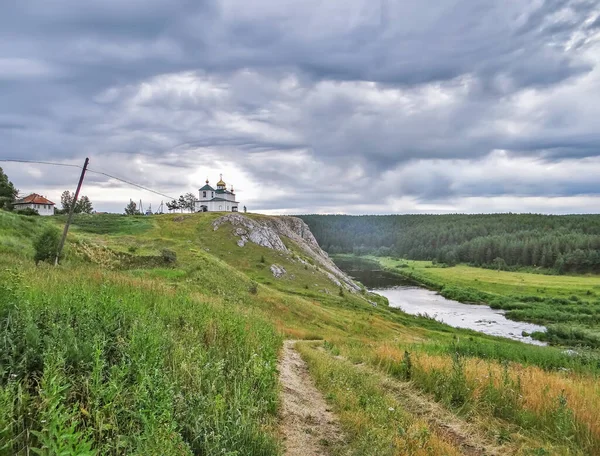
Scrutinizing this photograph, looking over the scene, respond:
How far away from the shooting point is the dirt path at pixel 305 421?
621 cm

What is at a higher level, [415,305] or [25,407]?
[25,407]

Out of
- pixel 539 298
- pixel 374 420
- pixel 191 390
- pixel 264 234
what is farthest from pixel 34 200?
pixel 539 298

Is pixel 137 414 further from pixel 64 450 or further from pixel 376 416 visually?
pixel 376 416

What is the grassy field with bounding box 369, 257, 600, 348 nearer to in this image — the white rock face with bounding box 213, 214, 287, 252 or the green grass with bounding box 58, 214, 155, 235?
the white rock face with bounding box 213, 214, 287, 252

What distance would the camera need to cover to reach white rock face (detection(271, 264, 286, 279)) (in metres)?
60.5

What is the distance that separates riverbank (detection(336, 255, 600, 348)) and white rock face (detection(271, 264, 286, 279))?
36.8 m

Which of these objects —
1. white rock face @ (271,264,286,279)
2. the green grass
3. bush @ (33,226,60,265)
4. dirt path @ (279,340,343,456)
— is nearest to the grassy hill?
dirt path @ (279,340,343,456)

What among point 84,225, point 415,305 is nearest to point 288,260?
point 415,305

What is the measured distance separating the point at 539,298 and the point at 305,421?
296 ft

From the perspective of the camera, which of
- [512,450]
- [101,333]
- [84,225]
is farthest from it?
[84,225]

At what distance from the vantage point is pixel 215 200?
109 m

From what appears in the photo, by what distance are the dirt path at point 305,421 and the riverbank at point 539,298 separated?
156 ft

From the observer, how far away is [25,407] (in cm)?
411

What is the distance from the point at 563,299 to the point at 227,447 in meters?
94.4
